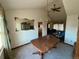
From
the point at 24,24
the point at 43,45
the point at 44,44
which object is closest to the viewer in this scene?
the point at 43,45

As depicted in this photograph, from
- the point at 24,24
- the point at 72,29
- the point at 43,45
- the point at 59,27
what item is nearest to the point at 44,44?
the point at 43,45

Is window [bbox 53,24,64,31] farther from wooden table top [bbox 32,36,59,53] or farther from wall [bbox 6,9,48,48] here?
wooden table top [bbox 32,36,59,53]

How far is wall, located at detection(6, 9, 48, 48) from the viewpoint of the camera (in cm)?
511

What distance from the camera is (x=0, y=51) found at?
3.16 meters

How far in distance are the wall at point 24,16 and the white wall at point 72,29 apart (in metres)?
2.06

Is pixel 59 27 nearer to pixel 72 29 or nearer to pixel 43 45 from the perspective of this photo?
pixel 72 29

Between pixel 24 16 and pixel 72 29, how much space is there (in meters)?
3.07

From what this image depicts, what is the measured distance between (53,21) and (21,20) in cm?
368

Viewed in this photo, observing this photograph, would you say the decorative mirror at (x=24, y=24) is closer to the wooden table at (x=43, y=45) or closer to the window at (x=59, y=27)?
the wooden table at (x=43, y=45)

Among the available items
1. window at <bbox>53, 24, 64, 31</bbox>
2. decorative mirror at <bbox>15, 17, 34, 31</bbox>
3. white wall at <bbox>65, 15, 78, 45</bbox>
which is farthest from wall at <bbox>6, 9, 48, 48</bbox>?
white wall at <bbox>65, 15, 78, 45</bbox>

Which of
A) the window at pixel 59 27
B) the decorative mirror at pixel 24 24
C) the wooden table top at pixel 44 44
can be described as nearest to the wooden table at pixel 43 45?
the wooden table top at pixel 44 44

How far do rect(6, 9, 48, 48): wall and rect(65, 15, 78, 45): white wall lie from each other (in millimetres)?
2058

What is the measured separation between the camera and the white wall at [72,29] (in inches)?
226

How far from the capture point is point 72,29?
5.93 m
